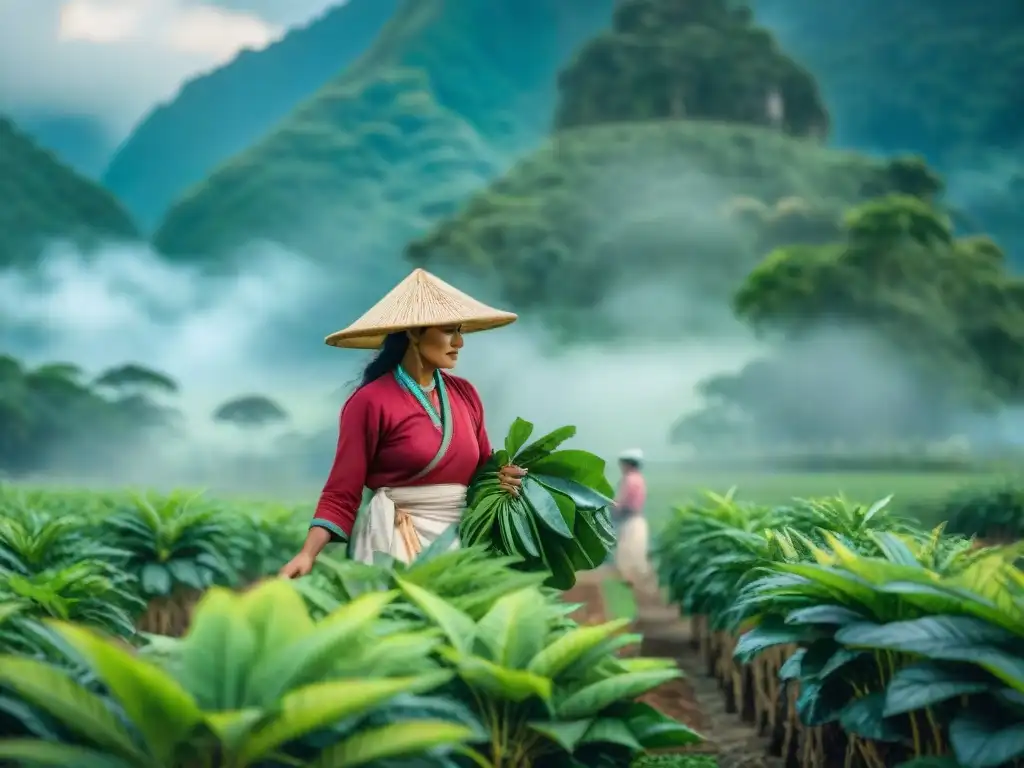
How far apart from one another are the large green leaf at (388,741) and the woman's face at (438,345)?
1484 mm

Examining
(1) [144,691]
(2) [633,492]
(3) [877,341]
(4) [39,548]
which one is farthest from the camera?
(3) [877,341]

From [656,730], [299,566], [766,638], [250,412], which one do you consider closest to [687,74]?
[250,412]

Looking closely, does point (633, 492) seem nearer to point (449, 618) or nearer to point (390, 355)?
point (390, 355)

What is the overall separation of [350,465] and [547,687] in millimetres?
1299

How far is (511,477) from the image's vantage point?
9.40 feet

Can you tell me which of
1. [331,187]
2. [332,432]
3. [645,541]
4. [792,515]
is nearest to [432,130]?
[331,187]

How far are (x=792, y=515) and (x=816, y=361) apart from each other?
Answer: 12.6 meters

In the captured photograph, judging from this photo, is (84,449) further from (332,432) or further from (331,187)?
(331,187)

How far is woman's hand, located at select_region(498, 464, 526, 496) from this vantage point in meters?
2.85

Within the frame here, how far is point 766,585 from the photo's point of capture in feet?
7.94

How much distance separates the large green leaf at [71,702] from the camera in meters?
1.53

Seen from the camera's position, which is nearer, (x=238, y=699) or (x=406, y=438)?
(x=238, y=699)

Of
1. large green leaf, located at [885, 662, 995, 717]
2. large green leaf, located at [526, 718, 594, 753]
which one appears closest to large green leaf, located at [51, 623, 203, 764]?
large green leaf, located at [526, 718, 594, 753]

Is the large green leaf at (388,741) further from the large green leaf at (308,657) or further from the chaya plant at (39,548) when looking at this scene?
the chaya plant at (39,548)
